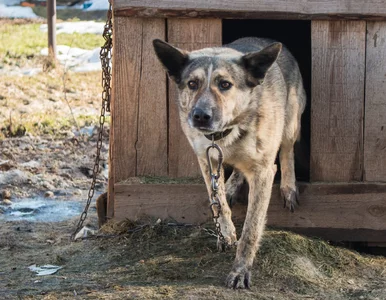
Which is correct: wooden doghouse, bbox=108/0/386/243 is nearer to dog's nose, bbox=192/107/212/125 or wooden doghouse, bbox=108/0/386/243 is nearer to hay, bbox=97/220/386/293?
hay, bbox=97/220/386/293

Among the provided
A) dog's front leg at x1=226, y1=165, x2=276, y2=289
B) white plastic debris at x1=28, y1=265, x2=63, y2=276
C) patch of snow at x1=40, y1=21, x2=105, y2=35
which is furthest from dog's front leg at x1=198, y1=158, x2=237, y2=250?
patch of snow at x1=40, y1=21, x2=105, y2=35

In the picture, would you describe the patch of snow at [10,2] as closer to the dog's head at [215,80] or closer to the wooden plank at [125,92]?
the wooden plank at [125,92]

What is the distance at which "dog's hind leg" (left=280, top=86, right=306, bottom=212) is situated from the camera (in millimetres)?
6129

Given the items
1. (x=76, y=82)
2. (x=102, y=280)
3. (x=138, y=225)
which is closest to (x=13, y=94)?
(x=76, y=82)

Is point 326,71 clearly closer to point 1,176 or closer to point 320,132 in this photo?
point 320,132

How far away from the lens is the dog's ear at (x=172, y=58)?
5.20 m

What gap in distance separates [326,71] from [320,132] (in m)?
0.47

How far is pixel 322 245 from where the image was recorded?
229 inches

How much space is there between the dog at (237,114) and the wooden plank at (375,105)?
81cm

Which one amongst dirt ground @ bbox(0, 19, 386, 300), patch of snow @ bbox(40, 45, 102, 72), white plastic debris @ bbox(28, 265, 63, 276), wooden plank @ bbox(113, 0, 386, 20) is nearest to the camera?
→ dirt ground @ bbox(0, 19, 386, 300)

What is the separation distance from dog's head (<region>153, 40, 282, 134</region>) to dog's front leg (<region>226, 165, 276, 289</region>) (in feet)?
1.52

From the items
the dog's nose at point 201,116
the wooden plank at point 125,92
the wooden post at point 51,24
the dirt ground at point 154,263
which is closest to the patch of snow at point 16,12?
the wooden post at point 51,24

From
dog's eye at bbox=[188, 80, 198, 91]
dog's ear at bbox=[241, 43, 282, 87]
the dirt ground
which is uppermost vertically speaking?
dog's ear at bbox=[241, 43, 282, 87]

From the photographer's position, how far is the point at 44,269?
5641mm
